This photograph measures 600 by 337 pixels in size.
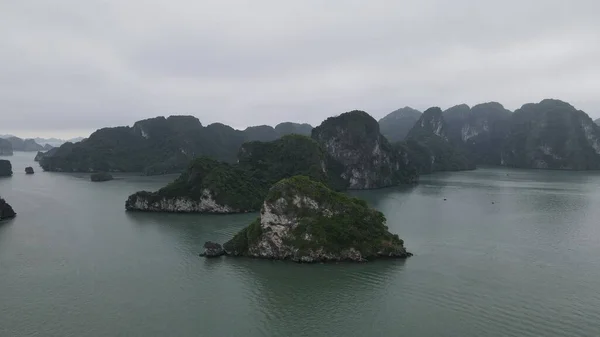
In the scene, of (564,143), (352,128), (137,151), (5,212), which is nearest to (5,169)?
(137,151)

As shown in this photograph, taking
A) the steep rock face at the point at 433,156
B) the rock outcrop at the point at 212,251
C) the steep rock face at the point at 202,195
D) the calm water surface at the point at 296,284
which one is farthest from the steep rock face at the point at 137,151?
the rock outcrop at the point at 212,251

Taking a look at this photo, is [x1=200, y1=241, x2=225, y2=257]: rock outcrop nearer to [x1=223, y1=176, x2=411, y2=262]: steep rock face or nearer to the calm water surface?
[x1=223, y1=176, x2=411, y2=262]: steep rock face

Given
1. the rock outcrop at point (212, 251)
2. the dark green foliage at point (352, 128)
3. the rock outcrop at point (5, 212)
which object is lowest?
the rock outcrop at point (212, 251)

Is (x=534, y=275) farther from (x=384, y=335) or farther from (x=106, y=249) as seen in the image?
(x=106, y=249)

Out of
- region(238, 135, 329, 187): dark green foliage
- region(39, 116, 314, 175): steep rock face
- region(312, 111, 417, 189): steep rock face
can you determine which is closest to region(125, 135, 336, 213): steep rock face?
region(238, 135, 329, 187): dark green foliage

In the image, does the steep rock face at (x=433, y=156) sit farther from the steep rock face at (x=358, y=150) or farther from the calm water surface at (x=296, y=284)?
the calm water surface at (x=296, y=284)

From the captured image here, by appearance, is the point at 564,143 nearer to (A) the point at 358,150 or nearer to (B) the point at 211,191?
(A) the point at 358,150

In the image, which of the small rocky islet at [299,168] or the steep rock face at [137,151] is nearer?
the small rocky islet at [299,168]
